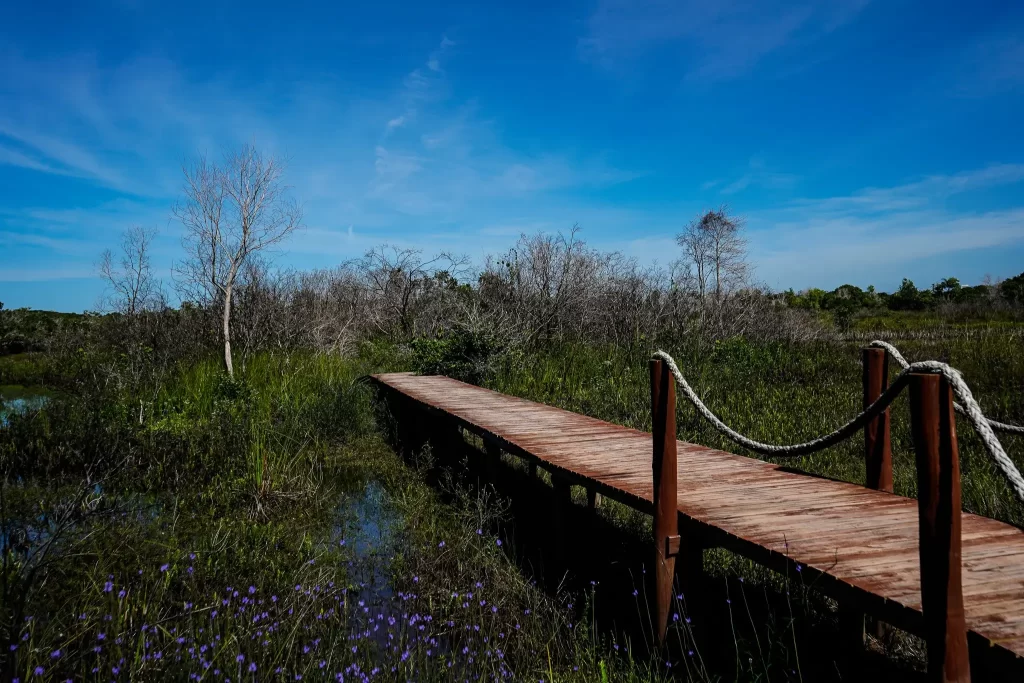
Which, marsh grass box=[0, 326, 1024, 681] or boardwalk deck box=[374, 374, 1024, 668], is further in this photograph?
marsh grass box=[0, 326, 1024, 681]

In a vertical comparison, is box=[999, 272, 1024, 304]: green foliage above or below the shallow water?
above

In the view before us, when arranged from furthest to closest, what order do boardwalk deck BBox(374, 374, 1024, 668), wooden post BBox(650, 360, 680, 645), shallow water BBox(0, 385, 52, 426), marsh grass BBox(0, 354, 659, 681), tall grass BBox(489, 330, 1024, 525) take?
shallow water BBox(0, 385, 52, 426), tall grass BBox(489, 330, 1024, 525), wooden post BBox(650, 360, 680, 645), marsh grass BBox(0, 354, 659, 681), boardwalk deck BBox(374, 374, 1024, 668)

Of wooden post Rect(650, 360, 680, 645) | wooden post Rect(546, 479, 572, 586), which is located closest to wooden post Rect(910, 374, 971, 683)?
wooden post Rect(650, 360, 680, 645)

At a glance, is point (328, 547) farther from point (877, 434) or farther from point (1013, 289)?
point (1013, 289)

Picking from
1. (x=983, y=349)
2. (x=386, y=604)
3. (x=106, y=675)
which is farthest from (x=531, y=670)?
(x=983, y=349)

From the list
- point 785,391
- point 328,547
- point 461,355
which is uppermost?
point 461,355

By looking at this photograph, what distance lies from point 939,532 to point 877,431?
174 centimetres

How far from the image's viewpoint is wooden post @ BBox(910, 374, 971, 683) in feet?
5.27

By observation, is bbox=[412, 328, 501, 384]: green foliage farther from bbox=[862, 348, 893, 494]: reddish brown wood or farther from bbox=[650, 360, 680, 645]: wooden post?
bbox=[650, 360, 680, 645]: wooden post

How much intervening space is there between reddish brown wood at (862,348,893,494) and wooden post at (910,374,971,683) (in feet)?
5.42

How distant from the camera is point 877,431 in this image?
3201 mm

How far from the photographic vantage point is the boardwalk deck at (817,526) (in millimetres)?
1934

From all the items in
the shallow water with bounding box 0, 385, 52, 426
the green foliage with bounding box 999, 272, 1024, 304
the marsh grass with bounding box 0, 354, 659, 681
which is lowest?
the marsh grass with bounding box 0, 354, 659, 681

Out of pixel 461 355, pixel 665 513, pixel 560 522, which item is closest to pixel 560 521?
pixel 560 522
